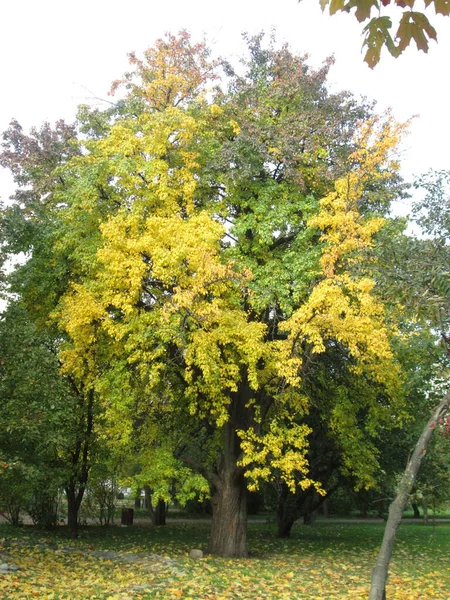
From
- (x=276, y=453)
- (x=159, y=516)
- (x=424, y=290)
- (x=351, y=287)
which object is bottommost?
(x=159, y=516)

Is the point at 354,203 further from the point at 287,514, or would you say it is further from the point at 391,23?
the point at 287,514

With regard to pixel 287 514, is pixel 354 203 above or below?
above

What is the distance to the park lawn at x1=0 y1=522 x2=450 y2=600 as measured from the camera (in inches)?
356

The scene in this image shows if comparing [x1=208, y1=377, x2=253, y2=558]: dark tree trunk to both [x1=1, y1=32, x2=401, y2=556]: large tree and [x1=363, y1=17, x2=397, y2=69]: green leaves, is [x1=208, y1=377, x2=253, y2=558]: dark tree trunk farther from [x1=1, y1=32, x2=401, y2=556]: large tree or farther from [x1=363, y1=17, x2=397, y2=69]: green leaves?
[x1=363, y1=17, x2=397, y2=69]: green leaves

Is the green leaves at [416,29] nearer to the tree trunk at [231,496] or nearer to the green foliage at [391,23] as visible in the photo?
the green foliage at [391,23]

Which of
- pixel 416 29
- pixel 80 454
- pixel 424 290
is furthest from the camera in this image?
pixel 80 454

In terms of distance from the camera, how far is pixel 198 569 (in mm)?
11547

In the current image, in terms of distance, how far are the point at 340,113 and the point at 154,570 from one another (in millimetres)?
11902

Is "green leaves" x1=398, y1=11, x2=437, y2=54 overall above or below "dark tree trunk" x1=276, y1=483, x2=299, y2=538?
above

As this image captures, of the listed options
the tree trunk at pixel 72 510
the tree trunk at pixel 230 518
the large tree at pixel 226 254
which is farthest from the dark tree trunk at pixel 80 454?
the tree trunk at pixel 230 518

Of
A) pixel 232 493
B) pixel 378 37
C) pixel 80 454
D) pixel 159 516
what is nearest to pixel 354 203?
pixel 232 493

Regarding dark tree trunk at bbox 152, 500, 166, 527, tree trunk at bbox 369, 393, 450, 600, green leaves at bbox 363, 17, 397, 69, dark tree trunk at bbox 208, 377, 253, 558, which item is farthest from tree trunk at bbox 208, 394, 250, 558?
green leaves at bbox 363, 17, 397, 69

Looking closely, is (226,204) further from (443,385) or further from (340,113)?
(443,385)

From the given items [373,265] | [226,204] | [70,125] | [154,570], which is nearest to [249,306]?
[226,204]
